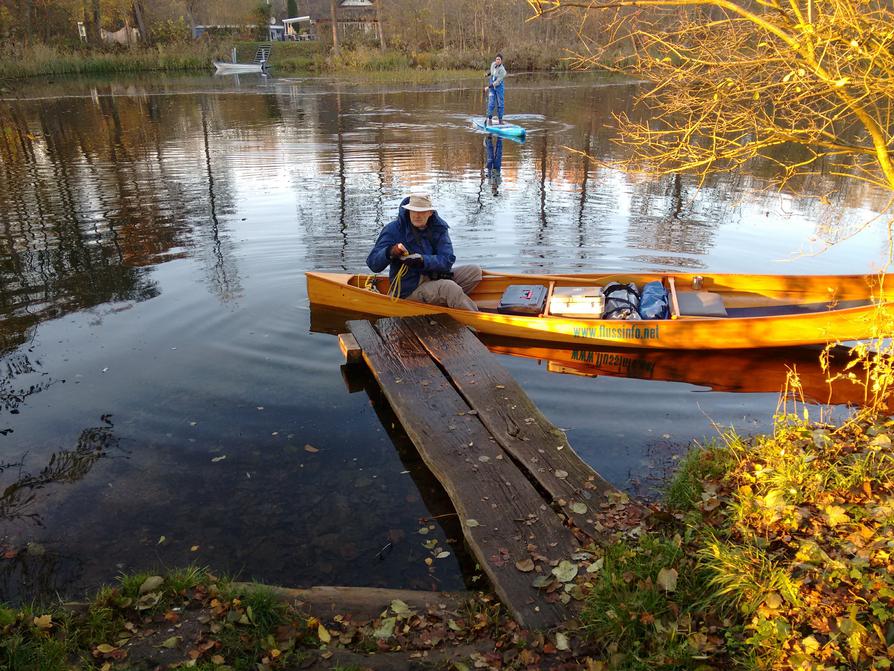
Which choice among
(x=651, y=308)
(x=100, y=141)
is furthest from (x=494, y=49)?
(x=651, y=308)

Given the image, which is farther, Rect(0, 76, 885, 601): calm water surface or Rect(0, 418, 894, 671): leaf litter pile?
Rect(0, 76, 885, 601): calm water surface

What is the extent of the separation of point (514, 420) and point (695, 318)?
116 inches

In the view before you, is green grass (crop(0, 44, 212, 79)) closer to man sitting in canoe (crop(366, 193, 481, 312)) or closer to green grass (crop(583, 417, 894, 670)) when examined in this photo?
man sitting in canoe (crop(366, 193, 481, 312))

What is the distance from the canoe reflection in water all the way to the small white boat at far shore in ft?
148

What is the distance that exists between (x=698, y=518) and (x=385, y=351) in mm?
4118

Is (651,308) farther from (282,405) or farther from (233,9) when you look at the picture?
(233,9)

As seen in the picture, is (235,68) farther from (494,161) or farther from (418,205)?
(418,205)

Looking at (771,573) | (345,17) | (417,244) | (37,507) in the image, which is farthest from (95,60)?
(771,573)

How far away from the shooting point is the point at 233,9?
191 ft

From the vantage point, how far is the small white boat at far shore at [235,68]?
1823 inches

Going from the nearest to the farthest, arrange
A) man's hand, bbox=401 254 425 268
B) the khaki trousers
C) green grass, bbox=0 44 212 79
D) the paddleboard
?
1. man's hand, bbox=401 254 425 268
2. the khaki trousers
3. the paddleboard
4. green grass, bbox=0 44 212 79

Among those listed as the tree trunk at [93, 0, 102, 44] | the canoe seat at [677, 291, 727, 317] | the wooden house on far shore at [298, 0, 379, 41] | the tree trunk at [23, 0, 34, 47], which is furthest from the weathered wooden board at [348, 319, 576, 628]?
the wooden house on far shore at [298, 0, 379, 41]

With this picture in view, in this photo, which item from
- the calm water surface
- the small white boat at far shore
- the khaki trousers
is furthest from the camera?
the small white boat at far shore

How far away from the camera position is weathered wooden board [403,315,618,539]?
4.76 m
